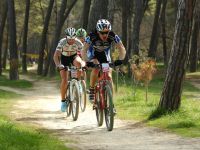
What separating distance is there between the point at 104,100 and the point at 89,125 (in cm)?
107

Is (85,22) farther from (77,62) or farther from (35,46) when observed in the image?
(35,46)

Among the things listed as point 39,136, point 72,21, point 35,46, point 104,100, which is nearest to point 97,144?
point 39,136

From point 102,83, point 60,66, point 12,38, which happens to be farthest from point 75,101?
point 12,38

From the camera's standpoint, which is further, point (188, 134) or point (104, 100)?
point (104, 100)

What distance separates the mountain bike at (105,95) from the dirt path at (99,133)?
0.29m

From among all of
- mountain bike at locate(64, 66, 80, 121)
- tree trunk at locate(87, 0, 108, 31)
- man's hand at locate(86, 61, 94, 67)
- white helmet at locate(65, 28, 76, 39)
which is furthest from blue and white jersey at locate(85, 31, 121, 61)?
tree trunk at locate(87, 0, 108, 31)

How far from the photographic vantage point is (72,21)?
77500mm

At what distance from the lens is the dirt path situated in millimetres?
8336

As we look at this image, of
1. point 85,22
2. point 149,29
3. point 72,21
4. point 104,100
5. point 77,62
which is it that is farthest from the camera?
point 72,21

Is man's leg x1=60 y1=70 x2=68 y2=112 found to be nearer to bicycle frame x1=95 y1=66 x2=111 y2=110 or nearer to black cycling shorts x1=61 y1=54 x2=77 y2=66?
black cycling shorts x1=61 y1=54 x2=77 y2=66

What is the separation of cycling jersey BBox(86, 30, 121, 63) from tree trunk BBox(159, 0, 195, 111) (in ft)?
5.59

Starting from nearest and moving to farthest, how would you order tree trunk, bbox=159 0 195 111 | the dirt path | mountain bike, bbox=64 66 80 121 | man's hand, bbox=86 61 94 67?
the dirt path
man's hand, bbox=86 61 94 67
tree trunk, bbox=159 0 195 111
mountain bike, bbox=64 66 80 121

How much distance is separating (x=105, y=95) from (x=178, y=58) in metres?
2.19

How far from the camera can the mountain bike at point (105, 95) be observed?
995 cm
